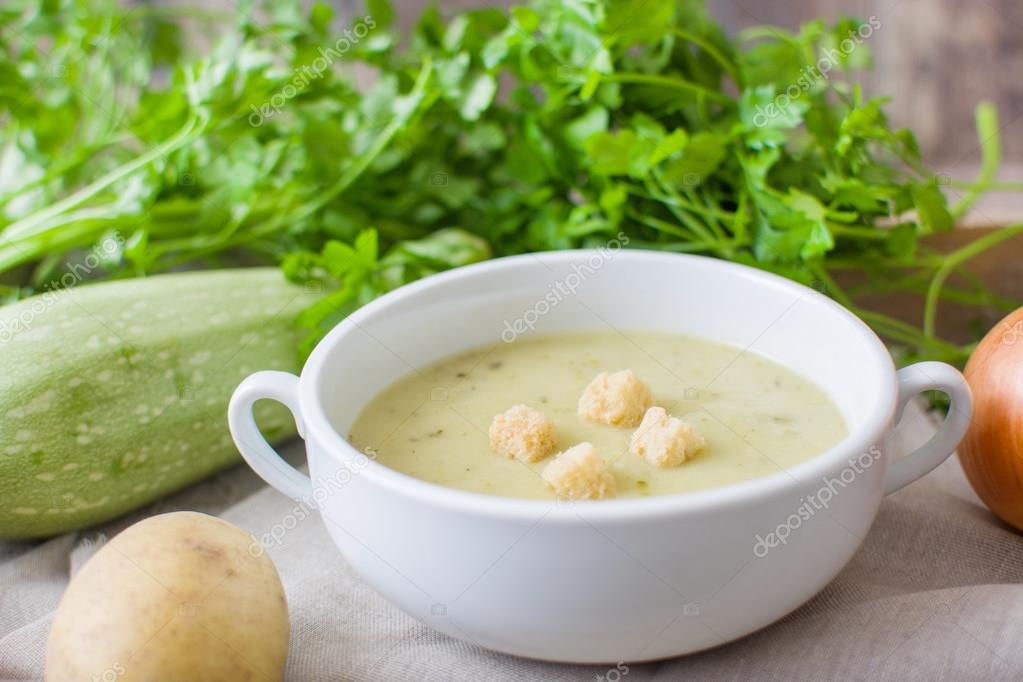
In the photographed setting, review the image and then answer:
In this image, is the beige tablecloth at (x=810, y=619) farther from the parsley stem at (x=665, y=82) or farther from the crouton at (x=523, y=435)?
the parsley stem at (x=665, y=82)

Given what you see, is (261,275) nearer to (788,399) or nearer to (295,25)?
(295,25)

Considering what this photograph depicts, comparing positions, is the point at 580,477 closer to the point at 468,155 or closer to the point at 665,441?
the point at 665,441

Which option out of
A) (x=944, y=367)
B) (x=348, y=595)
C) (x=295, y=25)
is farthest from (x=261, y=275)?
(x=944, y=367)

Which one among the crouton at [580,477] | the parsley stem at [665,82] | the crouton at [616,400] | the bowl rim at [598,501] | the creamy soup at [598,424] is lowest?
the creamy soup at [598,424]

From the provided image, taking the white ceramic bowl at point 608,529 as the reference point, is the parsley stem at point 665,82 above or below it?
above

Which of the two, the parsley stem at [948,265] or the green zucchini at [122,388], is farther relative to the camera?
the parsley stem at [948,265]

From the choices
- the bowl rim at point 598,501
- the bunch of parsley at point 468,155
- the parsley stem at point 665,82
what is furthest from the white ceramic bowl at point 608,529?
the parsley stem at point 665,82

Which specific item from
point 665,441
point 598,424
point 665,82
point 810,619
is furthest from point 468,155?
point 810,619
